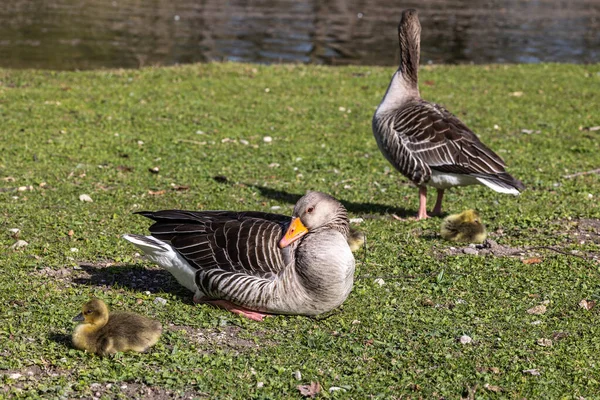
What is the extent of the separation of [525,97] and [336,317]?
463 inches

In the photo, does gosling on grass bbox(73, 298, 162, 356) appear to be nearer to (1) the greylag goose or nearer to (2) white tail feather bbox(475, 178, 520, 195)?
(1) the greylag goose

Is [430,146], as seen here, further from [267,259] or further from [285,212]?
[267,259]

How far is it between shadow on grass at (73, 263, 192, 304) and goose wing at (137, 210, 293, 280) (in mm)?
548

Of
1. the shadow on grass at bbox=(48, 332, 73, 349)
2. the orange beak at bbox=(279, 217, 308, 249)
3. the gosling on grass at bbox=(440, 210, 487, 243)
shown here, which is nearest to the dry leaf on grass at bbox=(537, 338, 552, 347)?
the orange beak at bbox=(279, 217, 308, 249)

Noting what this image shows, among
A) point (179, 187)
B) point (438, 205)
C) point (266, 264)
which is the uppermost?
point (266, 264)

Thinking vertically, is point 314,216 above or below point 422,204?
above

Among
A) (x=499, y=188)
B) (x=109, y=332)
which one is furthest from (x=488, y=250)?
(x=109, y=332)

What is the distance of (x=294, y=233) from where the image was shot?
5.92m

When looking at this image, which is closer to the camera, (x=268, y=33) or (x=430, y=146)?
(x=430, y=146)

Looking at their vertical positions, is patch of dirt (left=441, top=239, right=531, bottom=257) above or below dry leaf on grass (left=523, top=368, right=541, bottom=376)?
below

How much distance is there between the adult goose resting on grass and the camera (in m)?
8.80

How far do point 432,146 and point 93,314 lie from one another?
4.99m

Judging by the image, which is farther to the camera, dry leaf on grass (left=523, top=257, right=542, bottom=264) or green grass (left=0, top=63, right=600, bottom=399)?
dry leaf on grass (left=523, top=257, right=542, bottom=264)

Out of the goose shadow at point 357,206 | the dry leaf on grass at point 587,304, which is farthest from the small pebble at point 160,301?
the goose shadow at point 357,206
